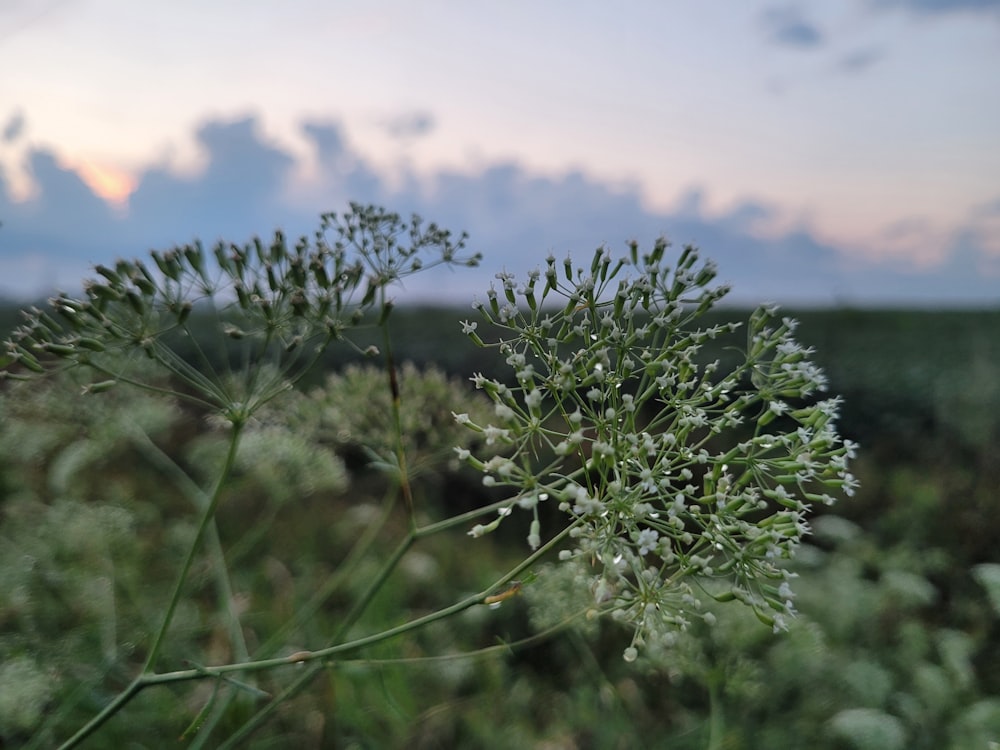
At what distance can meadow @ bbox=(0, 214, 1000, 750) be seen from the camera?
315cm

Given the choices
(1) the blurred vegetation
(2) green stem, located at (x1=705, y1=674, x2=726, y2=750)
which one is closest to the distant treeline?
(1) the blurred vegetation

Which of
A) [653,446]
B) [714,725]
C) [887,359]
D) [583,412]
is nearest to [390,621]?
[714,725]

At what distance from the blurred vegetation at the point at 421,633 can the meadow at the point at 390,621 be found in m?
0.02

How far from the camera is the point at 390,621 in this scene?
5227 mm

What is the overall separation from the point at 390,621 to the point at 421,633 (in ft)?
0.77

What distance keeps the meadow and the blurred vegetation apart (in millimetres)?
21

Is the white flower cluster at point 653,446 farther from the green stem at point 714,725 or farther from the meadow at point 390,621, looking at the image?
the green stem at point 714,725

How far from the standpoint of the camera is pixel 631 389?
279 inches

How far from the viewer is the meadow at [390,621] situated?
3.15 metres

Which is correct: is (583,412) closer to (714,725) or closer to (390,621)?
(714,725)

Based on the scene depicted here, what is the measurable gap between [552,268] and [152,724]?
3.04m

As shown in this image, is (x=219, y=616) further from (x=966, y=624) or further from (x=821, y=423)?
(x=966, y=624)

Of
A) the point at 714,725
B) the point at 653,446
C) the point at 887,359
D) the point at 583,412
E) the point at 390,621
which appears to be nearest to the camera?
the point at 653,446

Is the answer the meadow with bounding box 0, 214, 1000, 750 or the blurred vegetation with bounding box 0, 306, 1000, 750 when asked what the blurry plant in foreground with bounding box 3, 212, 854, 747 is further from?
the blurred vegetation with bounding box 0, 306, 1000, 750
